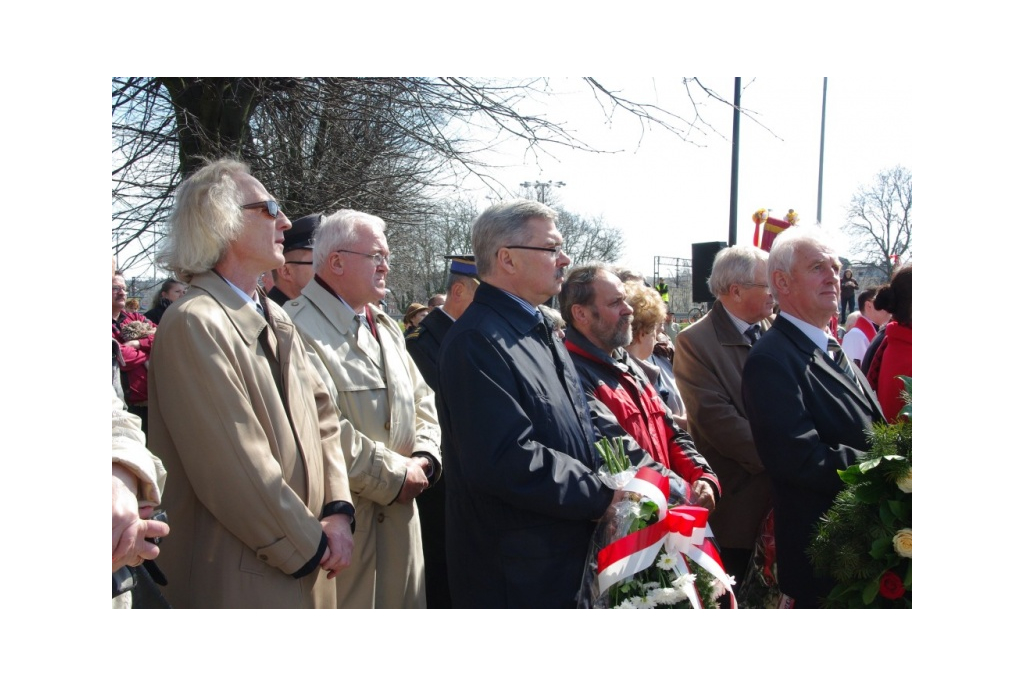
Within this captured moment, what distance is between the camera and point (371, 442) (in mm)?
3438

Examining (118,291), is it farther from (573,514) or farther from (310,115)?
(573,514)

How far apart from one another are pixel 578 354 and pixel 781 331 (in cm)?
90

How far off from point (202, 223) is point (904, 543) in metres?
2.56

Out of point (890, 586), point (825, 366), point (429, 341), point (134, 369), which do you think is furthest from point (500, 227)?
point (134, 369)

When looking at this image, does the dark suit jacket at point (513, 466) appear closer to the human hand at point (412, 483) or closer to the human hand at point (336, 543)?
the human hand at point (412, 483)

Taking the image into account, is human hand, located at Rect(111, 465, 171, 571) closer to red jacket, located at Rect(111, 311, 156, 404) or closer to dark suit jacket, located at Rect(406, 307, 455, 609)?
dark suit jacket, located at Rect(406, 307, 455, 609)

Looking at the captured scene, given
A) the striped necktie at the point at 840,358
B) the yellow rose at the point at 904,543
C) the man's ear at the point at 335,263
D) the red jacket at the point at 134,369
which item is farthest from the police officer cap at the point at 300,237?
the yellow rose at the point at 904,543

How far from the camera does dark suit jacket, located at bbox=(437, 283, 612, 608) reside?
2.88 m

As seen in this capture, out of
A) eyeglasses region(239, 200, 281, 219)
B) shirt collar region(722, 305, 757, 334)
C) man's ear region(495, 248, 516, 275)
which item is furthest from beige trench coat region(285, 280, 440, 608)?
shirt collar region(722, 305, 757, 334)

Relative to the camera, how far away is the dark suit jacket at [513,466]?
114 inches

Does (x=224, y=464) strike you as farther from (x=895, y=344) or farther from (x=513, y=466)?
(x=895, y=344)

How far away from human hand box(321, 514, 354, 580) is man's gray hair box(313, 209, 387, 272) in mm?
1264

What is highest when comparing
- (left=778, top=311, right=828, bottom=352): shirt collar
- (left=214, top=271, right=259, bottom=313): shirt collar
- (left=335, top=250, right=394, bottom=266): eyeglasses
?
(left=335, top=250, right=394, bottom=266): eyeglasses

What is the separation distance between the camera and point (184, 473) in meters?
2.74
